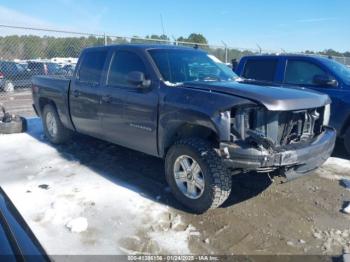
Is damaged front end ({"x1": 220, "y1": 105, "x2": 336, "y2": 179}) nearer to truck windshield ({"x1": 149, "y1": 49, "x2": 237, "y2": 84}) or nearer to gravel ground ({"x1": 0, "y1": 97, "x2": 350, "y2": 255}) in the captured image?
gravel ground ({"x1": 0, "y1": 97, "x2": 350, "y2": 255})

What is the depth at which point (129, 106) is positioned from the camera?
4547 millimetres

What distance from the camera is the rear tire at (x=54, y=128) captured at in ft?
21.3

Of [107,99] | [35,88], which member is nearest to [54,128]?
[35,88]

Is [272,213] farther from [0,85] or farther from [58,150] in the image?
[0,85]

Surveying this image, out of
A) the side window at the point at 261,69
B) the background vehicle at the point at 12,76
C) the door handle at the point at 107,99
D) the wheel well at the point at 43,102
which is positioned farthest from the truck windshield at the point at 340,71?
the background vehicle at the point at 12,76

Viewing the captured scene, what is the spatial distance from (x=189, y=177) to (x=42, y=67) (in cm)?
1405

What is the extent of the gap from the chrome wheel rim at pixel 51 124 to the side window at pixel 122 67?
85.3 inches

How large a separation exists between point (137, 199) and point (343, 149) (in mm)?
4430

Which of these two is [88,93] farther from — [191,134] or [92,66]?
[191,134]

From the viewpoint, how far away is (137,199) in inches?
167

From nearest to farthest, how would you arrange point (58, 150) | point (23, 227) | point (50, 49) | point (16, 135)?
point (23, 227), point (58, 150), point (16, 135), point (50, 49)

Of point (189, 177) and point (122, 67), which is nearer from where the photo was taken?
point (189, 177)

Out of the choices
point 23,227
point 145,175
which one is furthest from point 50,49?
point 23,227

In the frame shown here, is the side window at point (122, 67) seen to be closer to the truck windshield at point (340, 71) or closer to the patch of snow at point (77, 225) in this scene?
the patch of snow at point (77, 225)
